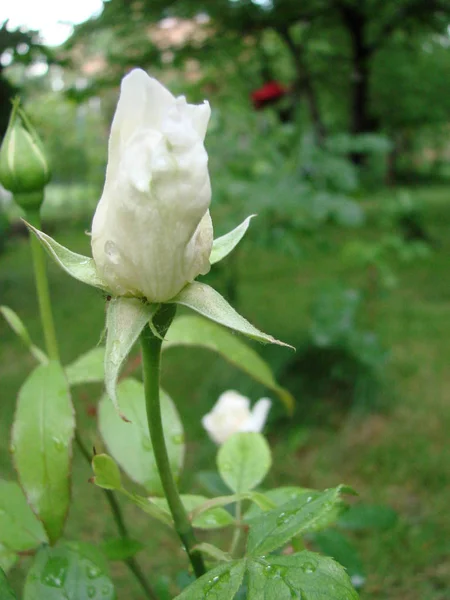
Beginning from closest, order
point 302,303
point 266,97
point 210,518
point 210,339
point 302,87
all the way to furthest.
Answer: point 210,518 < point 210,339 < point 266,97 < point 302,87 < point 302,303

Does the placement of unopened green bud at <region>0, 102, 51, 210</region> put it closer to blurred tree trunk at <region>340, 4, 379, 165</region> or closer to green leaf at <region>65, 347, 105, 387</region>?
green leaf at <region>65, 347, 105, 387</region>

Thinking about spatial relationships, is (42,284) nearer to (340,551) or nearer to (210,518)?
(210,518)

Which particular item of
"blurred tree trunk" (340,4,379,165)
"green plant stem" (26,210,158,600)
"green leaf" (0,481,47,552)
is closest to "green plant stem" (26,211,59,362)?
"green plant stem" (26,210,158,600)

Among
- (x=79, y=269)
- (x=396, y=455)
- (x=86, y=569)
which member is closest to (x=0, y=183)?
(x=79, y=269)

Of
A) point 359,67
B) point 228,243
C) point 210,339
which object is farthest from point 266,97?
point 228,243

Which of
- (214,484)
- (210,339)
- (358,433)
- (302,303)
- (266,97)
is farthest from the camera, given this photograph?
(302,303)

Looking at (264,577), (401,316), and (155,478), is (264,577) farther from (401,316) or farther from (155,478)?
(401,316)
